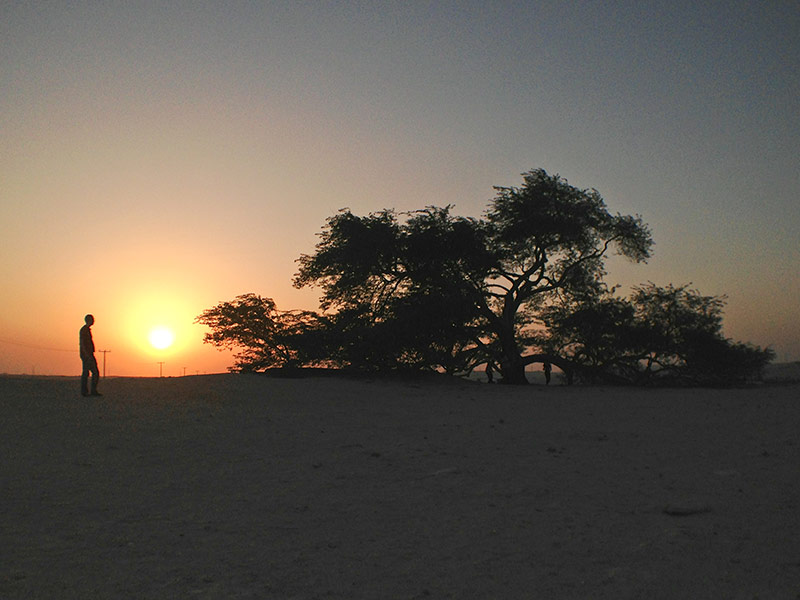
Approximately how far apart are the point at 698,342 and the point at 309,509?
1838cm

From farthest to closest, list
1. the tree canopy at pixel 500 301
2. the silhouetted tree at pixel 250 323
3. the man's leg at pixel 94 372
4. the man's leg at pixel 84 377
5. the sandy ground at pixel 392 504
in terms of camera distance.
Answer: the silhouetted tree at pixel 250 323, the tree canopy at pixel 500 301, the man's leg at pixel 94 372, the man's leg at pixel 84 377, the sandy ground at pixel 392 504

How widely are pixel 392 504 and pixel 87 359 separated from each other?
9016 millimetres

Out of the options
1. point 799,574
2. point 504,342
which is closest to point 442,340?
point 504,342

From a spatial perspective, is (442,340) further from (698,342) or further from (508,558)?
(508,558)

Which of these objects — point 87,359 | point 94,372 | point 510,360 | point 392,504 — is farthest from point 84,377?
point 510,360

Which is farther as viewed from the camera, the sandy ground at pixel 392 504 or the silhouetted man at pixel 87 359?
the silhouetted man at pixel 87 359

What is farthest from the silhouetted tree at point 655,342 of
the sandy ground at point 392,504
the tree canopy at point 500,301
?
the sandy ground at point 392,504

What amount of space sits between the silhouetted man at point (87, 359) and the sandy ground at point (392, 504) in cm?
130

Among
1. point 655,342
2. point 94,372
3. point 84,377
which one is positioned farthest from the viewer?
point 655,342

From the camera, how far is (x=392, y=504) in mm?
5645

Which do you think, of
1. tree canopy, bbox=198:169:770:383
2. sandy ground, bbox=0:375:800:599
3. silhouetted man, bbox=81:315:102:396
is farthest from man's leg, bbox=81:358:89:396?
tree canopy, bbox=198:169:770:383

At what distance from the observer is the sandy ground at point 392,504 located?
3961 millimetres

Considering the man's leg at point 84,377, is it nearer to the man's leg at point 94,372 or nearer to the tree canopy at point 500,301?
the man's leg at point 94,372

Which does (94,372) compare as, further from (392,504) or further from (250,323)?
Result: (250,323)
